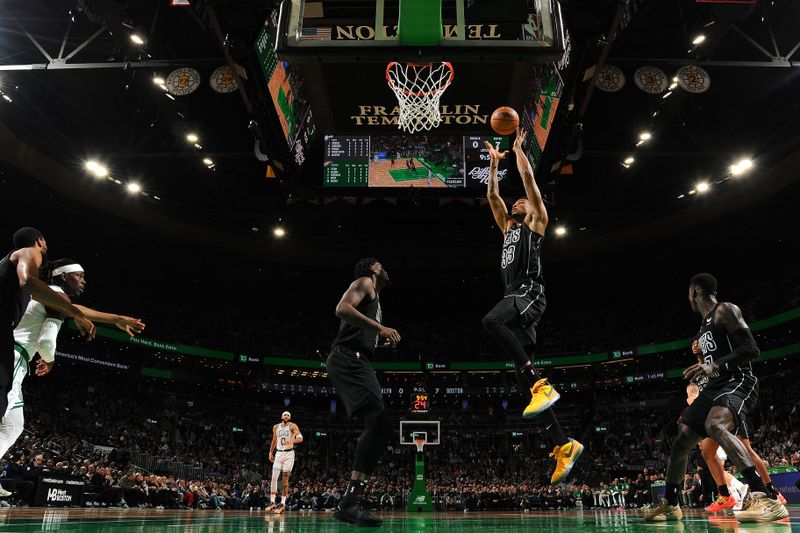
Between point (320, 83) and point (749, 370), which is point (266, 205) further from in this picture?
point (749, 370)

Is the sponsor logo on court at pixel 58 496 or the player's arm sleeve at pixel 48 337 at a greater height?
the player's arm sleeve at pixel 48 337

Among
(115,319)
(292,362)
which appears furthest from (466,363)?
(115,319)

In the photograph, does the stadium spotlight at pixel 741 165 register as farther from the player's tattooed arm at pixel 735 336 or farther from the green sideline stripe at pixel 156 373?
the green sideline stripe at pixel 156 373

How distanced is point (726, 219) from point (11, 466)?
28.4 m

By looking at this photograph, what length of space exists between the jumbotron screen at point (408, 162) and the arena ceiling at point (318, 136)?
385mm

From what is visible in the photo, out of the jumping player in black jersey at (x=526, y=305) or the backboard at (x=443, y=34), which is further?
the backboard at (x=443, y=34)

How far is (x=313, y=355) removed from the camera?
35.1m

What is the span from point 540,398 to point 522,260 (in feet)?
4.22

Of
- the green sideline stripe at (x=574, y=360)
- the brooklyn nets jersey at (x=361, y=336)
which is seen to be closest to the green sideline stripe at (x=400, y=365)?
the green sideline stripe at (x=574, y=360)

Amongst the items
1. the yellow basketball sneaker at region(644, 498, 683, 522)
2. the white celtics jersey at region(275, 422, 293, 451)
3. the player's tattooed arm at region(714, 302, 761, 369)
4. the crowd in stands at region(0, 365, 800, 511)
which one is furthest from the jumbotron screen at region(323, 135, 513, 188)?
the crowd in stands at region(0, 365, 800, 511)

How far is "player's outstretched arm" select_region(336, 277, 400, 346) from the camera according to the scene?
Result: 182 inches

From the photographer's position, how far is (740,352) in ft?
16.8

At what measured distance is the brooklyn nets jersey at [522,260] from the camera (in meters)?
5.38

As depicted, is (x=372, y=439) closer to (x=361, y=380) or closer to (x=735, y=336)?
(x=361, y=380)
